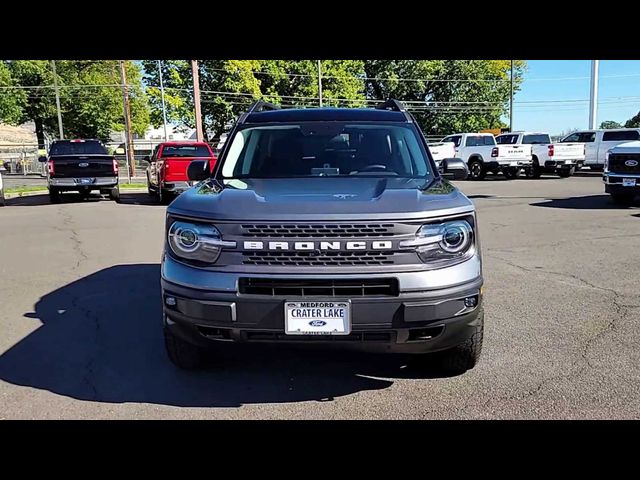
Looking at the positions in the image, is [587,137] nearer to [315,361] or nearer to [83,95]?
[315,361]

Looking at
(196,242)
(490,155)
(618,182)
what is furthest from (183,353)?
(490,155)

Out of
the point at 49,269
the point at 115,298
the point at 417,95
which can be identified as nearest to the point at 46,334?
the point at 115,298

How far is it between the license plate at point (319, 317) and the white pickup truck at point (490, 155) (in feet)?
77.5

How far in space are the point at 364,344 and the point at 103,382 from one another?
1962mm

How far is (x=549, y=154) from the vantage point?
25.2m

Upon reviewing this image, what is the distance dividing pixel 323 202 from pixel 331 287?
523 mm

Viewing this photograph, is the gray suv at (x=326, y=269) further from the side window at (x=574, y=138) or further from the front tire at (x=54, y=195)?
the side window at (x=574, y=138)

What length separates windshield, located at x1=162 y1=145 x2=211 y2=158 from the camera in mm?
17281

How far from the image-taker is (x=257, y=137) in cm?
496

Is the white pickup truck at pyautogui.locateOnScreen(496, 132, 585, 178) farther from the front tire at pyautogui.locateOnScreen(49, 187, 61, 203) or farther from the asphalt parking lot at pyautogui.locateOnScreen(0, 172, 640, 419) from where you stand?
the front tire at pyautogui.locateOnScreen(49, 187, 61, 203)

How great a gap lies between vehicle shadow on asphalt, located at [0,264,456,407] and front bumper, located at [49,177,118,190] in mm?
12692

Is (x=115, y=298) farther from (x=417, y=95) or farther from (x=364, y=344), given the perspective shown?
(x=417, y=95)
